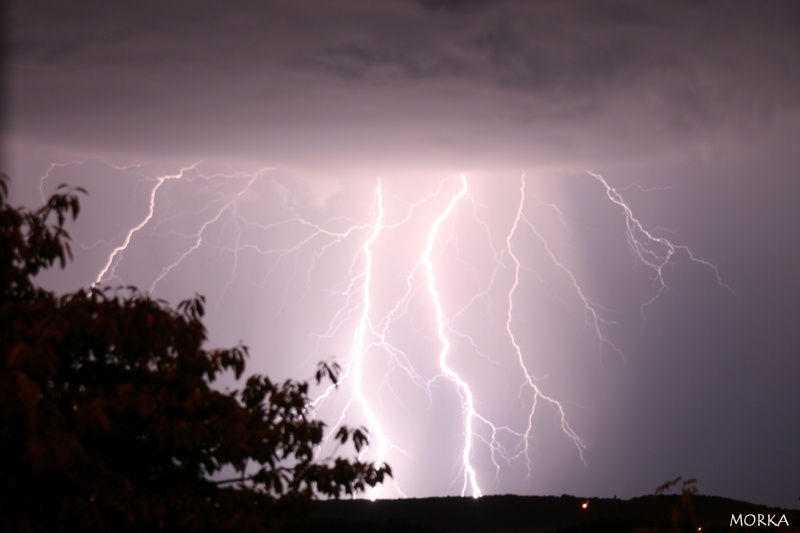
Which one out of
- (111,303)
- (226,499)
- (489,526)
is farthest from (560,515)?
(111,303)

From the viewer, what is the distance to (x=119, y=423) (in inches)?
218

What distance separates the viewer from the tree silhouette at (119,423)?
4699mm

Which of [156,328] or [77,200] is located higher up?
[77,200]

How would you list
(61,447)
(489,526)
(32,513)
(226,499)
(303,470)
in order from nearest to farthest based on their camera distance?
(61,447) < (32,513) < (226,499) < (303,470) < (489,526)

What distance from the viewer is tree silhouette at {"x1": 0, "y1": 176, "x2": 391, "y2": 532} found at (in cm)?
470

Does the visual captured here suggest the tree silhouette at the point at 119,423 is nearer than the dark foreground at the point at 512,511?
Yes

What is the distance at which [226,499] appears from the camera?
237 inches

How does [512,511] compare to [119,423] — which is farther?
[512,511]

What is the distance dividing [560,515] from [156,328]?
31.6 feet

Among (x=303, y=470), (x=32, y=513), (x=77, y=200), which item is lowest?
(x=32, y=513)

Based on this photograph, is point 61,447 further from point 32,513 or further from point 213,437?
point 213,437

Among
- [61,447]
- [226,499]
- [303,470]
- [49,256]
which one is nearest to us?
[61,447]

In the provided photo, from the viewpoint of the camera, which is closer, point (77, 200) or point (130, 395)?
point (130, 395)

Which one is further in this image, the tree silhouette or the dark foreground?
the dark foreground
